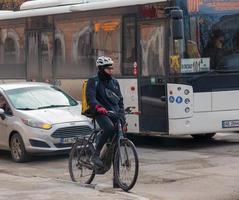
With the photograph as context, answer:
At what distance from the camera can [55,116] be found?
1346 centimetres

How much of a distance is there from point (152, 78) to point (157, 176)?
4.06 metres

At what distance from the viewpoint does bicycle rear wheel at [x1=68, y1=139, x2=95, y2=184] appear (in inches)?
401

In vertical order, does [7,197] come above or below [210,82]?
below

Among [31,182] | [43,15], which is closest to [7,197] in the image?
[31,182]

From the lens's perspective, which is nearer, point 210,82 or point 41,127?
point 41,127

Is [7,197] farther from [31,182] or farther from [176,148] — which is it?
[176,148]

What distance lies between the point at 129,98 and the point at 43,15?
390cm

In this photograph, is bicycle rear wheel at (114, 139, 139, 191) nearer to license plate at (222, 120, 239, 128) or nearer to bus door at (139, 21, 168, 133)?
bus door at (139, 21, 168, 133)

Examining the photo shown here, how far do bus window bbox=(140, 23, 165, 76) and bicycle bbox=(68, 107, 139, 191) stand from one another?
14.9 feet

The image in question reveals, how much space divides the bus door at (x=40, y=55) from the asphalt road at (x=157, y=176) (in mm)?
3022

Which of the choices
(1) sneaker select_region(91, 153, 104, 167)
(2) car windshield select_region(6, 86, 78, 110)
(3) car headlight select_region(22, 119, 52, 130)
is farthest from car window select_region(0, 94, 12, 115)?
(1) sneaker select_region(91, 153, 104, 167)

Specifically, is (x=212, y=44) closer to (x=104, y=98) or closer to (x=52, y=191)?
(x=104, y=98)

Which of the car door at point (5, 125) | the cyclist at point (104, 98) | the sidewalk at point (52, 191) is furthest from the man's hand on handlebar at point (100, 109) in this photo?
the car door at point (5, 125)

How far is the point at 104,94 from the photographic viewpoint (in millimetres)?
9711
